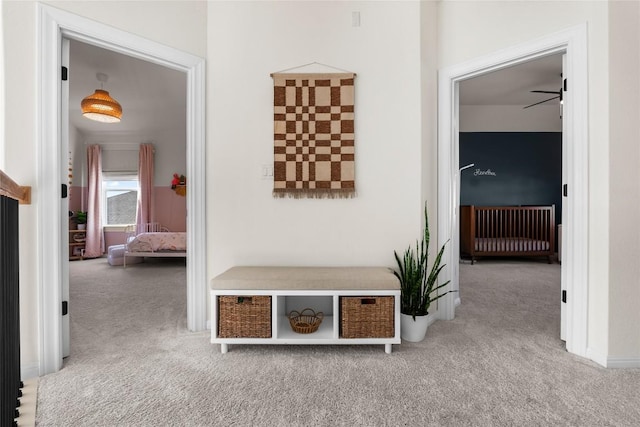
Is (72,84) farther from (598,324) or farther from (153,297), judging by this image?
(598,324)

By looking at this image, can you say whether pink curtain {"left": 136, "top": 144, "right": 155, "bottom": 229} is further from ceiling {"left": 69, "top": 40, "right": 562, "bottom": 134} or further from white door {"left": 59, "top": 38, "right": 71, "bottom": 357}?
white door {"left": 59, "top": 38, "right": 71, "bottom": 357}

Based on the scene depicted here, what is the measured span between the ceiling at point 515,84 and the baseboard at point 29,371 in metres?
4.93

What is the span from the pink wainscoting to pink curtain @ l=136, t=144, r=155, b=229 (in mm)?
135

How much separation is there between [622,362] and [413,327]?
44.1 inches

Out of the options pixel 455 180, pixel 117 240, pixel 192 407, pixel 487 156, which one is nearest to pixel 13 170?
pixel 192 407

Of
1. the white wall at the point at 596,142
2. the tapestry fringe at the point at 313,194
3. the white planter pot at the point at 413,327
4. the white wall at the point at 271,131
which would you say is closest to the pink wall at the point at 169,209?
the white wall at the point at 271,131

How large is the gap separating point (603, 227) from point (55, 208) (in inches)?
121

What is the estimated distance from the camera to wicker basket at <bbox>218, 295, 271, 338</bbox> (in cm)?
199

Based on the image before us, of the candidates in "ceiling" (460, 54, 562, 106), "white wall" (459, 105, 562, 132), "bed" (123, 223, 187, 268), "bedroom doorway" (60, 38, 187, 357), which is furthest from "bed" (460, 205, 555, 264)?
"bedroom doorway" (60, 38, 187, 357)

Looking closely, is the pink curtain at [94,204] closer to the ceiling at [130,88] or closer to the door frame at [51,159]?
the ceiling at [130,88]

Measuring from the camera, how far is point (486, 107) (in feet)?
20.0

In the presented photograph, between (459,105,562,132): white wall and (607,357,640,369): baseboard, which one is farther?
(459,105,562,132): white wall

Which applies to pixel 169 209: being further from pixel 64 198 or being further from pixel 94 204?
pixel 64 198

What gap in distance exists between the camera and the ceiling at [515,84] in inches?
176
